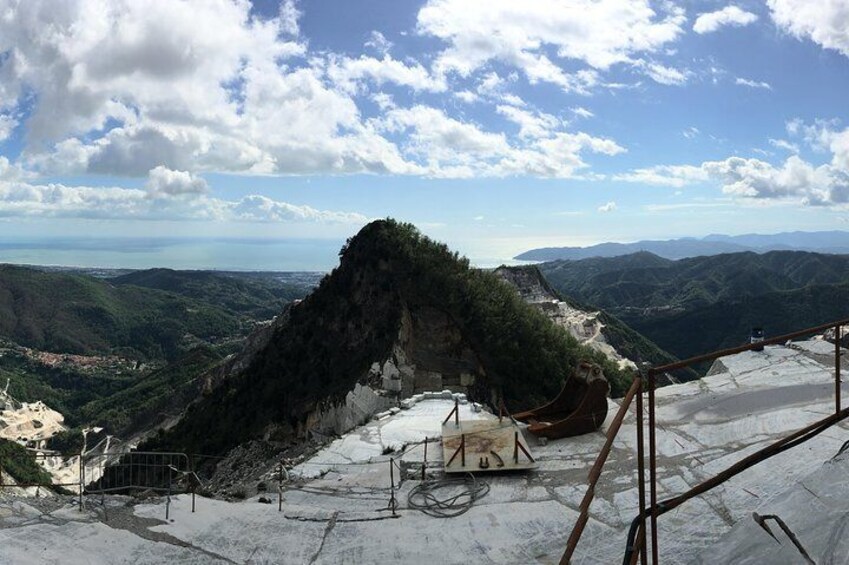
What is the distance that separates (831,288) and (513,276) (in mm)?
55758

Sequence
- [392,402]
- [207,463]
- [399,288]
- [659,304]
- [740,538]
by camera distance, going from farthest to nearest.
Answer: [659,304] < [399,288] < [207,463] < [392,402] < [740,538]

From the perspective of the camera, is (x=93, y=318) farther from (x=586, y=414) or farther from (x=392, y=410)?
(x=586, y=414)

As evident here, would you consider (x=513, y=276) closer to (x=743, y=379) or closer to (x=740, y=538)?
(x=743, y=379)

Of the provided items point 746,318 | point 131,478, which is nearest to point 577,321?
point 746,318

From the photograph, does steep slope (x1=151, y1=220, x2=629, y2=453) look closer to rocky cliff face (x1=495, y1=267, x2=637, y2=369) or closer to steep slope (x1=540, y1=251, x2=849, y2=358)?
rocky cliff face (x1=495, y1=267, x2=637, y2=369)

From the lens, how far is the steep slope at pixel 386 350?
78.0 ft

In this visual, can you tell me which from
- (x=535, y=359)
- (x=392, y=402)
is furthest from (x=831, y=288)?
(x=392, y=402)

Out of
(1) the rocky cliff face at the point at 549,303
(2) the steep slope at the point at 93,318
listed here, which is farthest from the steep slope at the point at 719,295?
(2) the steep slope at the point at 93,318

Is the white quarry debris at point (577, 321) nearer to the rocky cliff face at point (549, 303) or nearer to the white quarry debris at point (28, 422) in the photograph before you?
the rocky cliff face at point (549, 303)

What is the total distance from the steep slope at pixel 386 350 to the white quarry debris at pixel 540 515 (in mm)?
13859

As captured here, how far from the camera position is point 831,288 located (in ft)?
272

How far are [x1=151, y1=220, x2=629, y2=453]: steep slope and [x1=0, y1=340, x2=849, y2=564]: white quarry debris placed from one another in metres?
13.9

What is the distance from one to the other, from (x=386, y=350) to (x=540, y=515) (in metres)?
18.9

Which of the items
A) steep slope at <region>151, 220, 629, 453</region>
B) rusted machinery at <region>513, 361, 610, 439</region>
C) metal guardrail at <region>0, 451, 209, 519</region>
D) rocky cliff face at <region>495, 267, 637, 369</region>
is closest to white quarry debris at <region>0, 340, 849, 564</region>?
rusted machinery at <region>513, 361, 610, 439</region>
